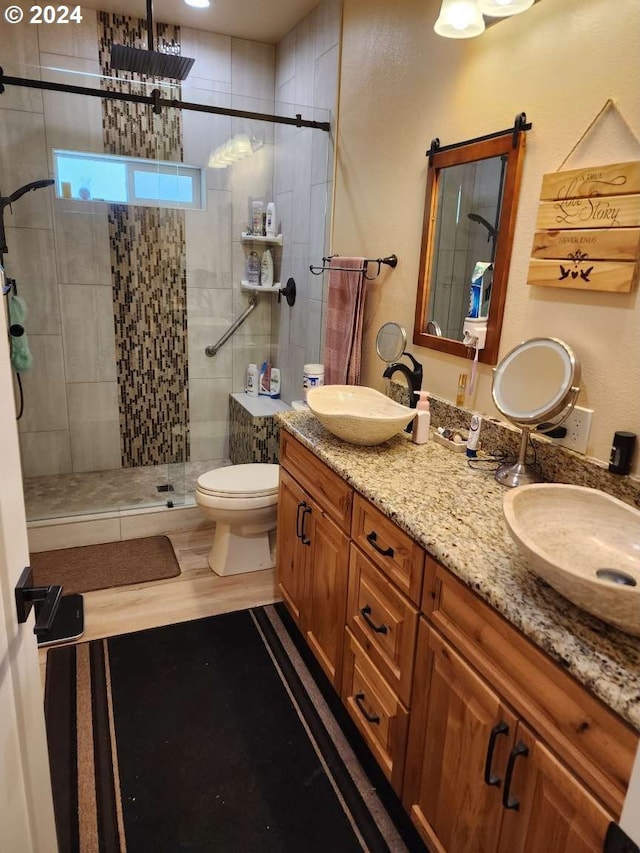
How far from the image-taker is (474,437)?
1817 millimetres

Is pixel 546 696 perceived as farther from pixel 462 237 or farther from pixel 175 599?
pixel 175 599

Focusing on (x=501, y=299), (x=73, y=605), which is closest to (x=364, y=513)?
(x=501, y=299)

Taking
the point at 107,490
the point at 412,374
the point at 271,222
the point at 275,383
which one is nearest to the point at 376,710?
the point at 412,374

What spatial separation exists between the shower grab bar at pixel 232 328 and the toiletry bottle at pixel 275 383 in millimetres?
361

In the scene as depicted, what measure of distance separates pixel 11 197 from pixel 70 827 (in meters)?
2.97

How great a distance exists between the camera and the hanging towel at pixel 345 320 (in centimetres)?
255

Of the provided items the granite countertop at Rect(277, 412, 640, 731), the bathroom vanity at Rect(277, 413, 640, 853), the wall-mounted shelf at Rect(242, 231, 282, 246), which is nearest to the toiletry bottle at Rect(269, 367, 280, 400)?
the wall-mounted shelf at Rect(242, 231, 282, 246)

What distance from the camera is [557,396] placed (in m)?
1.52

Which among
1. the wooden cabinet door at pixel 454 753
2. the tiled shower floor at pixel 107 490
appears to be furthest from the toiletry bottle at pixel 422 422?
the tiled shower floor at pixel 107 490

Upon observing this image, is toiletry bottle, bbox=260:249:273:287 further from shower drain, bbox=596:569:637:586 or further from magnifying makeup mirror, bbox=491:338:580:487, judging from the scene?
shower drain, bbox=596:569:637:586

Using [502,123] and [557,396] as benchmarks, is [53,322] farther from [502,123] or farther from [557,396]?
[557,396]

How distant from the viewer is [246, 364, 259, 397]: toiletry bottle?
12.3 ft

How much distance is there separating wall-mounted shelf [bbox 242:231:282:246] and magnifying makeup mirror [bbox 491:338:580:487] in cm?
220

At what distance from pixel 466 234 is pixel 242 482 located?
58.3 inches
